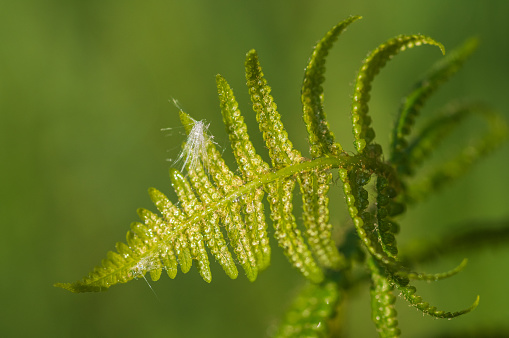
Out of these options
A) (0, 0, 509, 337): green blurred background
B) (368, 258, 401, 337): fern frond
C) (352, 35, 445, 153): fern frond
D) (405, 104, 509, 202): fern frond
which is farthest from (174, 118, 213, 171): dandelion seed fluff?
(0, 0, 509, 337): green blurred background

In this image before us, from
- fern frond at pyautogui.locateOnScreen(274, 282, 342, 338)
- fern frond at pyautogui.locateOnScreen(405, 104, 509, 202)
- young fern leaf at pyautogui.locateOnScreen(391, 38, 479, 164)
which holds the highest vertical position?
young fern leaf at pyautogui.locateOnScreen(391, 38, 479, 164)

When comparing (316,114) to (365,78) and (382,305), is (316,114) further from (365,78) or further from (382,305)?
(382,305)

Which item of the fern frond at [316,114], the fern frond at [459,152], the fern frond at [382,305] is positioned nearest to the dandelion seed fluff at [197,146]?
the fern frond at [316,114]

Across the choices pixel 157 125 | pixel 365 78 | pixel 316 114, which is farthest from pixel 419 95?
pixel 157 125

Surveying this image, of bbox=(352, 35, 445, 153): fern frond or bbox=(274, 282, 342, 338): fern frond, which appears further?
bbox=(274, 282, 342, 338): fern frond

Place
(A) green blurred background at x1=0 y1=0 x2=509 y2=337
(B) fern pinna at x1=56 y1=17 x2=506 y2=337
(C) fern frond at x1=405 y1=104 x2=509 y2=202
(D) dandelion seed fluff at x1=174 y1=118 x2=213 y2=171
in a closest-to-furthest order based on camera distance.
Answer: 1. (B) fern pinna at x1=56 y1=17 x2=506 y2=337
2. (D) dandelion seed fluff at x1=174 y1=118 x2=213 y2=171
3. (C) fern frond at x1=405 y1=104 x2=509 y2=202
4. (A) green blurred background at x1=0 y1=0 x2=509 y2=337

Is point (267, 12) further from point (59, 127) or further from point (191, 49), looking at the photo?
point (59, 127)

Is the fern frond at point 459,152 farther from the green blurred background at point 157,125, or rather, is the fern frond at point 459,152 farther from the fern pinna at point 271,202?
the green blurred background at point 157,125

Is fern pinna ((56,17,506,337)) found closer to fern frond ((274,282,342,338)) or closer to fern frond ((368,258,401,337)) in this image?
fern frond ((368,258,401,337))
